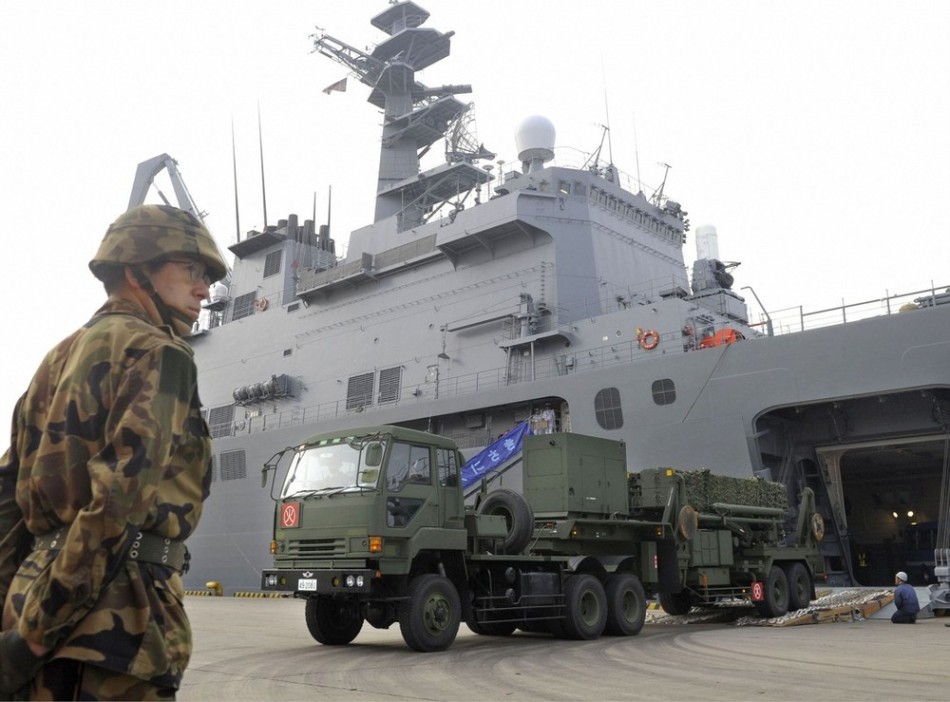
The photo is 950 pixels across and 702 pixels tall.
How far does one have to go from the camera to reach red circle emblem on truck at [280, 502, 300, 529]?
8.94 meters

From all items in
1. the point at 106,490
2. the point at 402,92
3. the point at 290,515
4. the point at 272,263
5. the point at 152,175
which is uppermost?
the point at 402,92

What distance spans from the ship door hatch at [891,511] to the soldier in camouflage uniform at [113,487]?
656 inches

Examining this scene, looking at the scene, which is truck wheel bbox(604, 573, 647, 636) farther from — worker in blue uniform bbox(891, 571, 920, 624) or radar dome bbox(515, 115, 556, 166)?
radar dome bbox(515, 115, 556, 166)

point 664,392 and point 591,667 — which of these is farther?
point 664,392

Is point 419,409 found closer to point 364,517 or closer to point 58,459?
point 364,517

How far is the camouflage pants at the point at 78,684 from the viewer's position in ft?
6.28

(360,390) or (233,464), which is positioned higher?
(360,390)

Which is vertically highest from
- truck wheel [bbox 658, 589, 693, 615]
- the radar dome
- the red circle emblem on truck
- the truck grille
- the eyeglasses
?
the radar dome

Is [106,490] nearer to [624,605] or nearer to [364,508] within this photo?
[364,508]

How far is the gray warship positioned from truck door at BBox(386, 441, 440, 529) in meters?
7.74

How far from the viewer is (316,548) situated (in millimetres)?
8664

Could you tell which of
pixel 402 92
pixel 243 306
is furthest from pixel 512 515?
pixel 402 92

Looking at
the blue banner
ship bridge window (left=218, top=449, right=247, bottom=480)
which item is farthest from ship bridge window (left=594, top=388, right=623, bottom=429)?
ship bridge window (left=218, top=449, right=247, bottom=480)

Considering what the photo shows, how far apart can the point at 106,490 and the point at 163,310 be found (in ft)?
2.04
